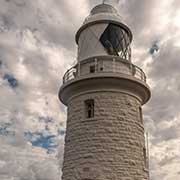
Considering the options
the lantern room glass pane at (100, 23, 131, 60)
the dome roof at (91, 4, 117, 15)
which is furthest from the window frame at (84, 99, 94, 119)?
the dome roof at (91, 4, 117, 15)

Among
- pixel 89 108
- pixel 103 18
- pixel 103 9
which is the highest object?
pixel 103 9

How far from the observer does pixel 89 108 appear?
39.3ft

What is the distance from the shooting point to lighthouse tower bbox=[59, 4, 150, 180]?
10.9m

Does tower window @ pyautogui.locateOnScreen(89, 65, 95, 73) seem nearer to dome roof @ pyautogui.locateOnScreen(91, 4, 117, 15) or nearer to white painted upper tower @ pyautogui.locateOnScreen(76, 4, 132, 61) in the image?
white painted upper tower @ pyautogui.locateOnScreen(76, 4, 132, 61)

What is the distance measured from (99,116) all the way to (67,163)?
234 cm

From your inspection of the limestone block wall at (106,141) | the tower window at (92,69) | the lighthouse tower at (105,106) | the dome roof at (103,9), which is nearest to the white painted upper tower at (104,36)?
the lighthouse tower at (105,106)

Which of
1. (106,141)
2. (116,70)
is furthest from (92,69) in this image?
(106,141)

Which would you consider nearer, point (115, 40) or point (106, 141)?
point (106, 141)

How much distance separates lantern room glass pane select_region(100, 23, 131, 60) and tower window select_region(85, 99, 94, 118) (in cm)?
232

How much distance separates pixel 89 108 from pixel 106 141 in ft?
5.45

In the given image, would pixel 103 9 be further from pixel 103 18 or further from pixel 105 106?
pixel 105 106

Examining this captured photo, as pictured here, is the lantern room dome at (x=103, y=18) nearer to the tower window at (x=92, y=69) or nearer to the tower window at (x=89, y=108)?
the tower window at (x=92, y=69)

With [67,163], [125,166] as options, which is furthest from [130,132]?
[67,163]

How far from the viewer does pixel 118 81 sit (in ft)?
38.3
